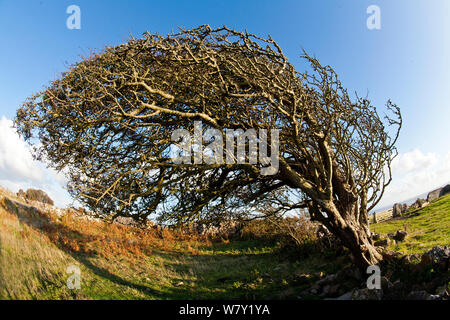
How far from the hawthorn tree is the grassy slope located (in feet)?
7.03

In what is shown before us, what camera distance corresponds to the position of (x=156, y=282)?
30.7 feet

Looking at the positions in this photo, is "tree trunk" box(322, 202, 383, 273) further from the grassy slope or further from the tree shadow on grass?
the tree shadow on grass

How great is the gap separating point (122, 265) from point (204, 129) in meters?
7.04

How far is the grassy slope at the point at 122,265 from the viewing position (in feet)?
20.9

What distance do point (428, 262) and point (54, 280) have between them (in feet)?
30.7

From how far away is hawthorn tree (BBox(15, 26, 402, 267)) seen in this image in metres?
7.00

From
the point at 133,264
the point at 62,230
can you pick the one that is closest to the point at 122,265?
the point at 133,264

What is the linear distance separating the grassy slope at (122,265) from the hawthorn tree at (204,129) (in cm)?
214

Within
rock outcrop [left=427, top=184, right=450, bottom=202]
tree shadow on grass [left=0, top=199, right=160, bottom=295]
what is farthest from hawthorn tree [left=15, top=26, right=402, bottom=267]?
rock outcrop [left=427, top=184, right=450, bottom=202]

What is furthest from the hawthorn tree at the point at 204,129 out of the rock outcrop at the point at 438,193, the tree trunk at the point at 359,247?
the rock outcrop at the point at 438,193

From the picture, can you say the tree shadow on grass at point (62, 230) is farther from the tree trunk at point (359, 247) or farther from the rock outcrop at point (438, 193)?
the rock outcrop at point (438, 193)

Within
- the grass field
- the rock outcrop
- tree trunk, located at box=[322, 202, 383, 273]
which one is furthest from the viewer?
the rock outcrop
